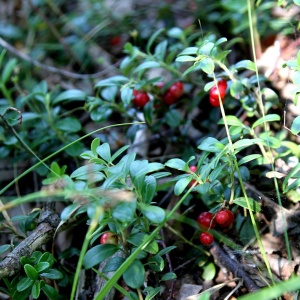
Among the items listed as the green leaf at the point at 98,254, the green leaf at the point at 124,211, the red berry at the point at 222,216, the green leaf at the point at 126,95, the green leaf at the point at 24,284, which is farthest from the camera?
the green leaf at the point at 126,95

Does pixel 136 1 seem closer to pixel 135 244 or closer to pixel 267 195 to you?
pixel 267 195

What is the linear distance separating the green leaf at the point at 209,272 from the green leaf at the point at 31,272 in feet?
2.64

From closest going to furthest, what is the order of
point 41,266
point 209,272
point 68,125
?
point 41,266
point 209,272
point 68,125

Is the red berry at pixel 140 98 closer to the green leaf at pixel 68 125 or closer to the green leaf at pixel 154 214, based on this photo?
the green leaf at pixel 68 125

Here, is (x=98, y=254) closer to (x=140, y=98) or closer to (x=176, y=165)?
(x=176, y=165)

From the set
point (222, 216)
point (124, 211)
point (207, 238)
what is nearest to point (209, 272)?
point (207, 238)

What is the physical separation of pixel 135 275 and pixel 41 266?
0.47 meters

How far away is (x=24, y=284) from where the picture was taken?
1.89 meters

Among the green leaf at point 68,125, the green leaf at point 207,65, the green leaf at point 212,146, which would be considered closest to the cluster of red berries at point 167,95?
the green leaf at point 68,125

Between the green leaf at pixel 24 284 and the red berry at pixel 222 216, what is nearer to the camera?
the green leaf at pixel 24 284

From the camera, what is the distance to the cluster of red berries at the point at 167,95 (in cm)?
272

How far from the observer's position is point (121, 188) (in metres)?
1.77

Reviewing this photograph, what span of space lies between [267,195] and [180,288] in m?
0.63

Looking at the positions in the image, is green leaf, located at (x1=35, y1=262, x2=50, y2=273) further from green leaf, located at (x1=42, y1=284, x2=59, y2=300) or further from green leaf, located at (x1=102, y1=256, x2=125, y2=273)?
green leaf, located at (x1=102, y1=256, x2=125, y2=273)
